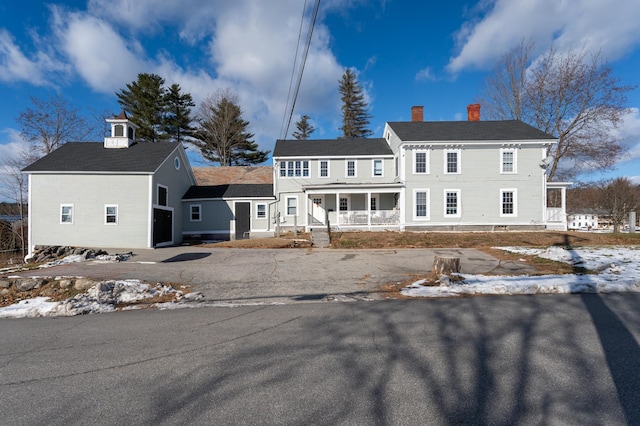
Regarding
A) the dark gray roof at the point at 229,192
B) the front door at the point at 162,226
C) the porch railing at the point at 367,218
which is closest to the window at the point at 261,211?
the dark gray roof at the point at 229,192

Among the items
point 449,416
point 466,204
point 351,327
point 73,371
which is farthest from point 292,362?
point 466,204

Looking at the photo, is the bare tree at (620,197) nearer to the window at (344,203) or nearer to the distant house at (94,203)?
the window at (344,203)

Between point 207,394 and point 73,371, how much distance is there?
1897 millimetres

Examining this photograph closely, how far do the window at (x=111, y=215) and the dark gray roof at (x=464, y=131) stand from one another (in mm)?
18658

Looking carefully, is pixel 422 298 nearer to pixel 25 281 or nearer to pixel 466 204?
pixel 25 281

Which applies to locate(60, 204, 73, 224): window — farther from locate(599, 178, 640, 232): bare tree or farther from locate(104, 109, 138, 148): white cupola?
locate(599, 178, 640, 232): bare tree

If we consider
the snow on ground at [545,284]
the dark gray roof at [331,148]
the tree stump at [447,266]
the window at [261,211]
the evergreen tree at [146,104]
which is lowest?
the snow on ground at [545,284]

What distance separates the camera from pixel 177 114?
135 feet

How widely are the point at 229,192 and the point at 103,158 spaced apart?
27.7 ft

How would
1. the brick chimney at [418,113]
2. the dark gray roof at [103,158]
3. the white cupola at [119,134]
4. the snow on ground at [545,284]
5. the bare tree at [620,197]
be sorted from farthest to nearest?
the bare tree at [620,197] → the brick chimney at [418,113] → the white cupola at [119,134] → the dark gray roof at [103,158] → the snow on ground at [545,284]

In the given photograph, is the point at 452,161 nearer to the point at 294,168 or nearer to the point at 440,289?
the point at 294,168

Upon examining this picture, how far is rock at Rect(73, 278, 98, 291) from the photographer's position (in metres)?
8.50

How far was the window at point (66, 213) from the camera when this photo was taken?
758 inches

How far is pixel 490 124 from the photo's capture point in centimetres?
2484
